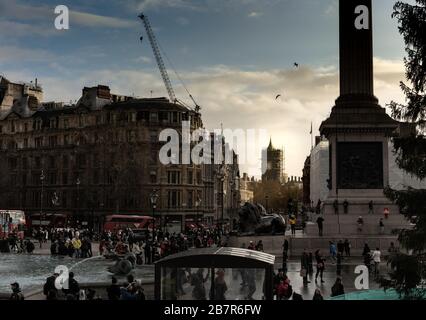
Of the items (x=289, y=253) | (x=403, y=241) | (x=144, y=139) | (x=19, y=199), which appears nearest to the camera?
(x=403, y=241)

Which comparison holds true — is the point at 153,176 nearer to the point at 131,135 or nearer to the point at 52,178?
the point at 131,135

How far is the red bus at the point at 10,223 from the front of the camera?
56.8 meters

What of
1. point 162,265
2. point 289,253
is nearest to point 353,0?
point 289,253

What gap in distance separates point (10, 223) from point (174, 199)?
108ft

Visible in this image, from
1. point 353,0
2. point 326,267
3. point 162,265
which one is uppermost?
point 353,0

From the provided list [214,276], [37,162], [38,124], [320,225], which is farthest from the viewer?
[38,124]

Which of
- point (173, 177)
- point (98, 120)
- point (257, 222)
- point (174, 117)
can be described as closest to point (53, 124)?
point (98, 120)

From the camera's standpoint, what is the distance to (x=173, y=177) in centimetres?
8944

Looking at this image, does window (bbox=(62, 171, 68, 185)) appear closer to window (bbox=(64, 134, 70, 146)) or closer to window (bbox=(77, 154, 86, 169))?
window (bbox=(77, 154, 86, 169))

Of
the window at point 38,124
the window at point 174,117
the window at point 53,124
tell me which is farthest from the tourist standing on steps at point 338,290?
the window at point 38,124

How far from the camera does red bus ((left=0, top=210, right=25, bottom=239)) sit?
5678 centimetres
